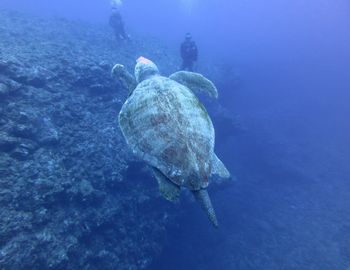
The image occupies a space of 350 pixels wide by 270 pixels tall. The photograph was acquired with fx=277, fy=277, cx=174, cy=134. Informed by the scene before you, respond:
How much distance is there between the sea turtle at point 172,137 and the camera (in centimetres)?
351

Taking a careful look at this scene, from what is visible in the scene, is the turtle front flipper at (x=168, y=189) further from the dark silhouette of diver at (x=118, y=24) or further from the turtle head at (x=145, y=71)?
the dark silhouette of diver at (x=118, y=24)

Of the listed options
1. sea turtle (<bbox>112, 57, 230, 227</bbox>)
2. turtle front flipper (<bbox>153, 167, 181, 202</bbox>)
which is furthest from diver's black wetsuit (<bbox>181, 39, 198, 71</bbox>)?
turtle front flipper (<bbox>153, 167, 181, 202</bbox>)

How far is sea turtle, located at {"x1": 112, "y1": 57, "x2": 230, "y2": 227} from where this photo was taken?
3.51m

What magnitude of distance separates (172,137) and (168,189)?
725mm

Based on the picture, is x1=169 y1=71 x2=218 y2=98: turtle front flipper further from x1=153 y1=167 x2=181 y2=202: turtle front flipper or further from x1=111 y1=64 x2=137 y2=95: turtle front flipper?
x1=153 y1=167 x2=181 y2=202: turtle front flipper

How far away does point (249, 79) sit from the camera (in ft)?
75.9

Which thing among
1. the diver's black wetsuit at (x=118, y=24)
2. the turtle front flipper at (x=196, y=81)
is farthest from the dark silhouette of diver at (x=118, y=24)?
the turtle front flipper at (x=196, y=81)

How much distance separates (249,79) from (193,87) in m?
18.8

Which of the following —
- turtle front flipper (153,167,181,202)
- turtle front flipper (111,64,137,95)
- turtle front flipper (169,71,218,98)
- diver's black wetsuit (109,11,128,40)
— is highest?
turtle front flipper (169,71,218,98)

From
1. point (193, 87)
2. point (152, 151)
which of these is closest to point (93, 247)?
point (152, 151)

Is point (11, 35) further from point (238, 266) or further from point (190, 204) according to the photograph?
point (238, 266)

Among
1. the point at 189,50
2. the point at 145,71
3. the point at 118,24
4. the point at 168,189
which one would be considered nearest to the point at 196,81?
the point at 145,71

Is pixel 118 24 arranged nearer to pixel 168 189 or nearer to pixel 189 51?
pixel 189 51

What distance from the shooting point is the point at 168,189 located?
376 cm
